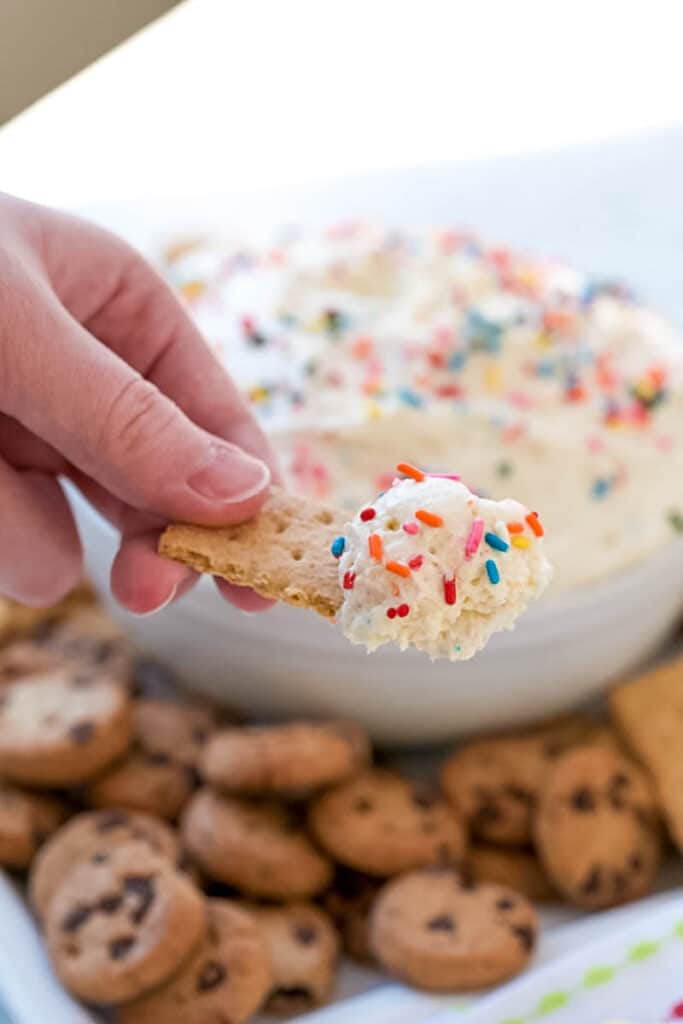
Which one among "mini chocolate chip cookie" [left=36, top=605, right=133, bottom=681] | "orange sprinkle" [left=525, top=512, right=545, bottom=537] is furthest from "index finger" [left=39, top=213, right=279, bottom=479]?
"mini chocolate chip cookie" [left=36, top=605, right=133, bottom=681]

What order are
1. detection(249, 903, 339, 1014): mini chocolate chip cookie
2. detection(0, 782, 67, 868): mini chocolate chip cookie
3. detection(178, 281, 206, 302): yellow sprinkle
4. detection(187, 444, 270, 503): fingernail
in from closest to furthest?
1. detection(187, 444, 270, 503): fingernail
2. detection(249, 903, 339, 1014): mini chocolate chip cookie
3. detection(0, 782, 67, 868): mini chocolate chip cookie
4. detection(178, 281, 206, 302): yellow sprinkle

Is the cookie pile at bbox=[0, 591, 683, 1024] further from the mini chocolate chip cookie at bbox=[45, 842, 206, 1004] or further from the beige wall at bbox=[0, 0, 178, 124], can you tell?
the beige wall at bbox=[0, 0, 178, 124]

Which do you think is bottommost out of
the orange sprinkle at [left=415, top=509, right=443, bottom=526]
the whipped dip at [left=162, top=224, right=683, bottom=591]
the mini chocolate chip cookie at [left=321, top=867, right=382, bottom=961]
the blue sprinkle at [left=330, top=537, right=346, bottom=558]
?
the mini chocolate chip cookie at [left=321, top=867, right=382, bottom=961]

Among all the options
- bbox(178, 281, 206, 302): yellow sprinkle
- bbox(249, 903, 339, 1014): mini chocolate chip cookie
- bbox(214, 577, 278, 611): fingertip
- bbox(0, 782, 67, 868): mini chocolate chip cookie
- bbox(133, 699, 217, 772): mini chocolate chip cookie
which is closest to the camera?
bbox(214, 577, 278, 611): fingertip

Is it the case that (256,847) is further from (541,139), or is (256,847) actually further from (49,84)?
(541,139)

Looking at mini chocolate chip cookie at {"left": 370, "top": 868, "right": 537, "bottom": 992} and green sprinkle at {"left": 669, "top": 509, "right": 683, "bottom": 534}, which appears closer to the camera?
mini chocolate chip cookie at {"left": 370, "top": 868, "right": 537, "bottom": 992}

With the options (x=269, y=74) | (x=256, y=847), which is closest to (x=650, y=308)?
(x=269, y=74)

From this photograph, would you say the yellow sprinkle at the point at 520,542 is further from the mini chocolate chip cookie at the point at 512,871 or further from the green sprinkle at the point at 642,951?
the mini chocolate chip cookie at the point at 512,871

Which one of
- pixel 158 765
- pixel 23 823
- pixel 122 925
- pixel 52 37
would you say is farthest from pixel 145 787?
pixel 52 37
